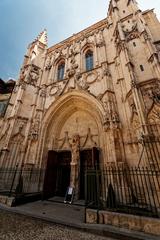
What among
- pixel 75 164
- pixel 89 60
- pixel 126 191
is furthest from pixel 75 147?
pixel 89 60

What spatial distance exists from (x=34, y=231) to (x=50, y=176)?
5.11 m

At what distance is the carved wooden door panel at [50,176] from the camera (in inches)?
320

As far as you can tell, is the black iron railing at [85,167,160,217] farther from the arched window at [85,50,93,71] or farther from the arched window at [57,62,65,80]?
the arched window at [57,62,65,80]

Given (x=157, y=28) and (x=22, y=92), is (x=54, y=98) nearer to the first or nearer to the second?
(x=22, y=92)

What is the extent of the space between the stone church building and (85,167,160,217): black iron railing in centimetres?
57

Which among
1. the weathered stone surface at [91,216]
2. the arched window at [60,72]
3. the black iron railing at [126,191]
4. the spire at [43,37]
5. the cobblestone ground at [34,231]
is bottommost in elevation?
the cobblestone ground at [34,231]

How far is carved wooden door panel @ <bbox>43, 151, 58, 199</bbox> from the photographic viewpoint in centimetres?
813

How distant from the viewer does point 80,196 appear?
813 cm

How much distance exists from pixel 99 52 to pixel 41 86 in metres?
6.71

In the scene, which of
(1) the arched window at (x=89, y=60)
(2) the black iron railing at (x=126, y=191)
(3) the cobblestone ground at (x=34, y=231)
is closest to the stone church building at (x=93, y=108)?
(1) the arched window at (x=89, y=60)

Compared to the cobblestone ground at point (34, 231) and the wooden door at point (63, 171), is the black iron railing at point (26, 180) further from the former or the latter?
the cobblestone ground at point (34, 231)

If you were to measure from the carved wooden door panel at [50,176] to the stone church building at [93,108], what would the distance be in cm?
6

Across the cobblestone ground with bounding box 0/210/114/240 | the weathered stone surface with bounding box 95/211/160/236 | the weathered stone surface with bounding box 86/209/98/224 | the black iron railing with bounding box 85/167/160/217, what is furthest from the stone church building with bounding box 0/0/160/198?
the cobblestone ground with bounding box 0/210/114/240

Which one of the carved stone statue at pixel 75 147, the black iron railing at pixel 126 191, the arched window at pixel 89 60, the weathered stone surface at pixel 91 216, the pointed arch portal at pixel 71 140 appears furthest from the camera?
the arched window at pixel 89 60
